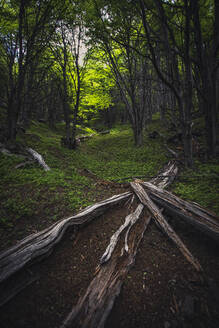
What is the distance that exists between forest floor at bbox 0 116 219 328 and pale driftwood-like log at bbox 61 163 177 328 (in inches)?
4.3

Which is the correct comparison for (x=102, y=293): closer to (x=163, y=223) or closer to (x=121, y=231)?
(x=121, y=231)

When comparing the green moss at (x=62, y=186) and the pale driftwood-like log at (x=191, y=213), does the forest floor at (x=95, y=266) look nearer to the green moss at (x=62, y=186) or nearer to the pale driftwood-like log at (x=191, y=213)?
the green moss at (x=62, y=186)

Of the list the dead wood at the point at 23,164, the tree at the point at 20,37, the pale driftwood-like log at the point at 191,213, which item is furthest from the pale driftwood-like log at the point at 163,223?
the tree at the point at 20,37

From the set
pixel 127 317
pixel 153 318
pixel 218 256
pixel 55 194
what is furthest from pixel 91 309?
pixel 55 194

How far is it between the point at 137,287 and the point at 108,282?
1.40 ft

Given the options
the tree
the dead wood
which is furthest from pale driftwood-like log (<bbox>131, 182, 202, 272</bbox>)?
the tree

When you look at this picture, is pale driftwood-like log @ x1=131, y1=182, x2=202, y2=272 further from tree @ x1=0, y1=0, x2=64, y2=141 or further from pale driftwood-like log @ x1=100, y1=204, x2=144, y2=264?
tree @ x1=0, y1=0, x2=64, y2=141

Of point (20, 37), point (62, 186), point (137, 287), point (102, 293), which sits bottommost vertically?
point (137, 287)

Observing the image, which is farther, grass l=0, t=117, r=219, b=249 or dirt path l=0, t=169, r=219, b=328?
grass l=0, t=117, r=219, b=249

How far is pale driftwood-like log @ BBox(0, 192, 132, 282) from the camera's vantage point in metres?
1.97

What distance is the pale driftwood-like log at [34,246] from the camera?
A: 197 cm

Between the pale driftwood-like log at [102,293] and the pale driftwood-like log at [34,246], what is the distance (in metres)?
0.87

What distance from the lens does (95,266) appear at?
245 cm

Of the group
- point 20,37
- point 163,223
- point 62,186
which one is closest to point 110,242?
point 163,223
